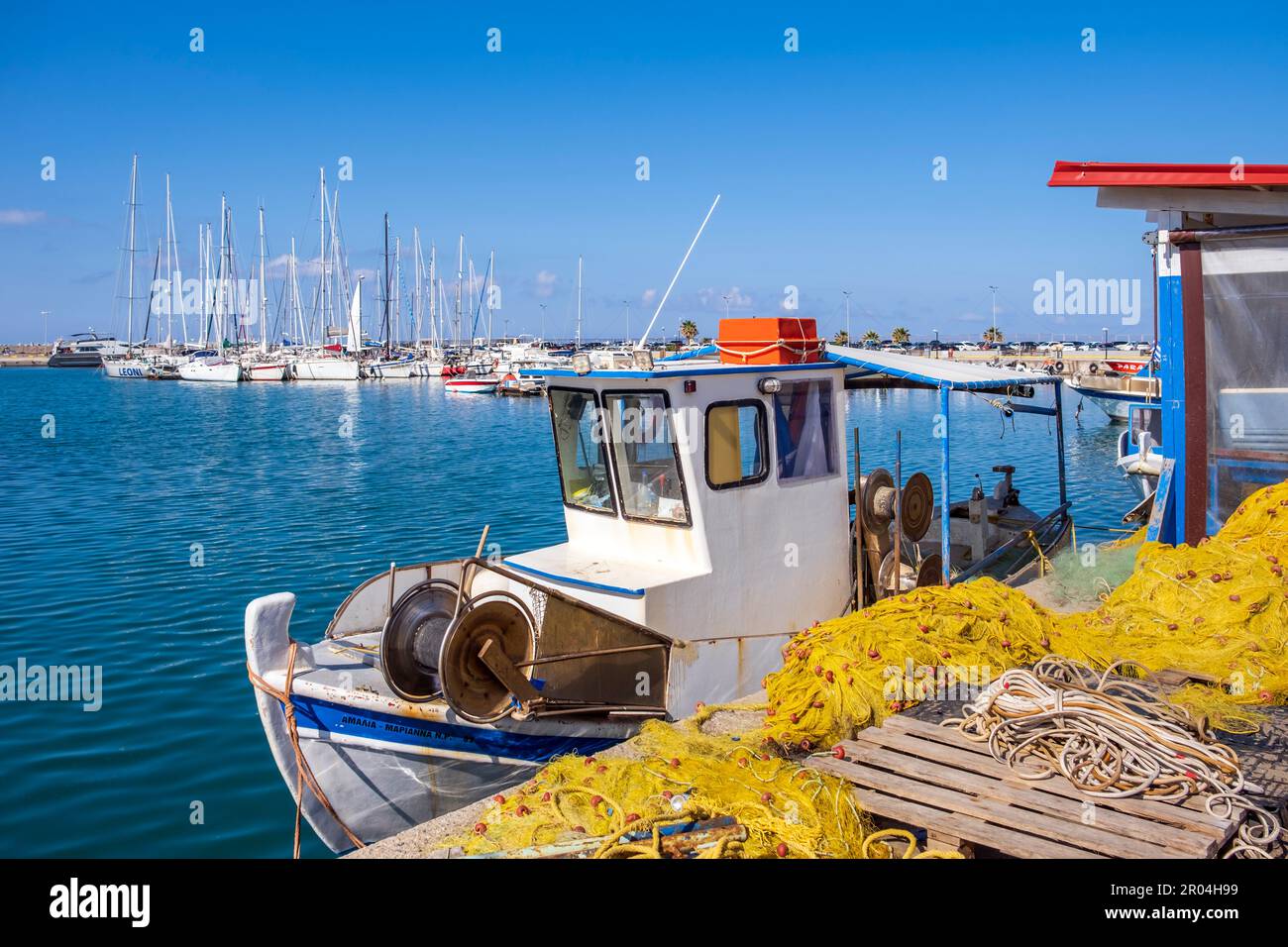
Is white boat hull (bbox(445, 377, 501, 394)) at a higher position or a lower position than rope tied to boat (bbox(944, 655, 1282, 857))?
higher

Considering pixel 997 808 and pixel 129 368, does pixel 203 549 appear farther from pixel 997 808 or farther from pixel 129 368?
pixel 129 368

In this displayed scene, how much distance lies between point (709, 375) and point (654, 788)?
4059 millimetres

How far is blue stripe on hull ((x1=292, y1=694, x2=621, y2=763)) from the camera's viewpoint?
23.6 ft

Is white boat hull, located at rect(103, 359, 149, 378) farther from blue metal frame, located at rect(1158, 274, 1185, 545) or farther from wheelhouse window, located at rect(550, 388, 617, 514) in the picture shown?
blue metal frame, located at rect(1158, 274, 1185, 545)

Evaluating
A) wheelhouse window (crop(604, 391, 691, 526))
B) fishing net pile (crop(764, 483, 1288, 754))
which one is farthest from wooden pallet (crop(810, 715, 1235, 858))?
wheelhouse window (crop(604, 391, 691, 526))

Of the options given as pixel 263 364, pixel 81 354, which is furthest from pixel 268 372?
pixel 81 354

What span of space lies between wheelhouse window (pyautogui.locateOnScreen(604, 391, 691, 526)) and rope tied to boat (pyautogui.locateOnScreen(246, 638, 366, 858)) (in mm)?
3230

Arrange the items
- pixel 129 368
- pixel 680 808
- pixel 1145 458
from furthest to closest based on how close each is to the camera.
→ pixel 129 368 < pixel 1145 458 < pixel 680 808

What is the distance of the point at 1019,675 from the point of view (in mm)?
5996

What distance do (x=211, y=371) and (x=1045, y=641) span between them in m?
97.7

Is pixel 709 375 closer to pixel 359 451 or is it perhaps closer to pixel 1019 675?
pixel 1019 675

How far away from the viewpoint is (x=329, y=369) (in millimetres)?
94375

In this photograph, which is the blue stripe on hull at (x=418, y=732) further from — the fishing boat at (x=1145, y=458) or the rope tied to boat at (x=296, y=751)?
the fishing boat at (x=1145, y=458)
